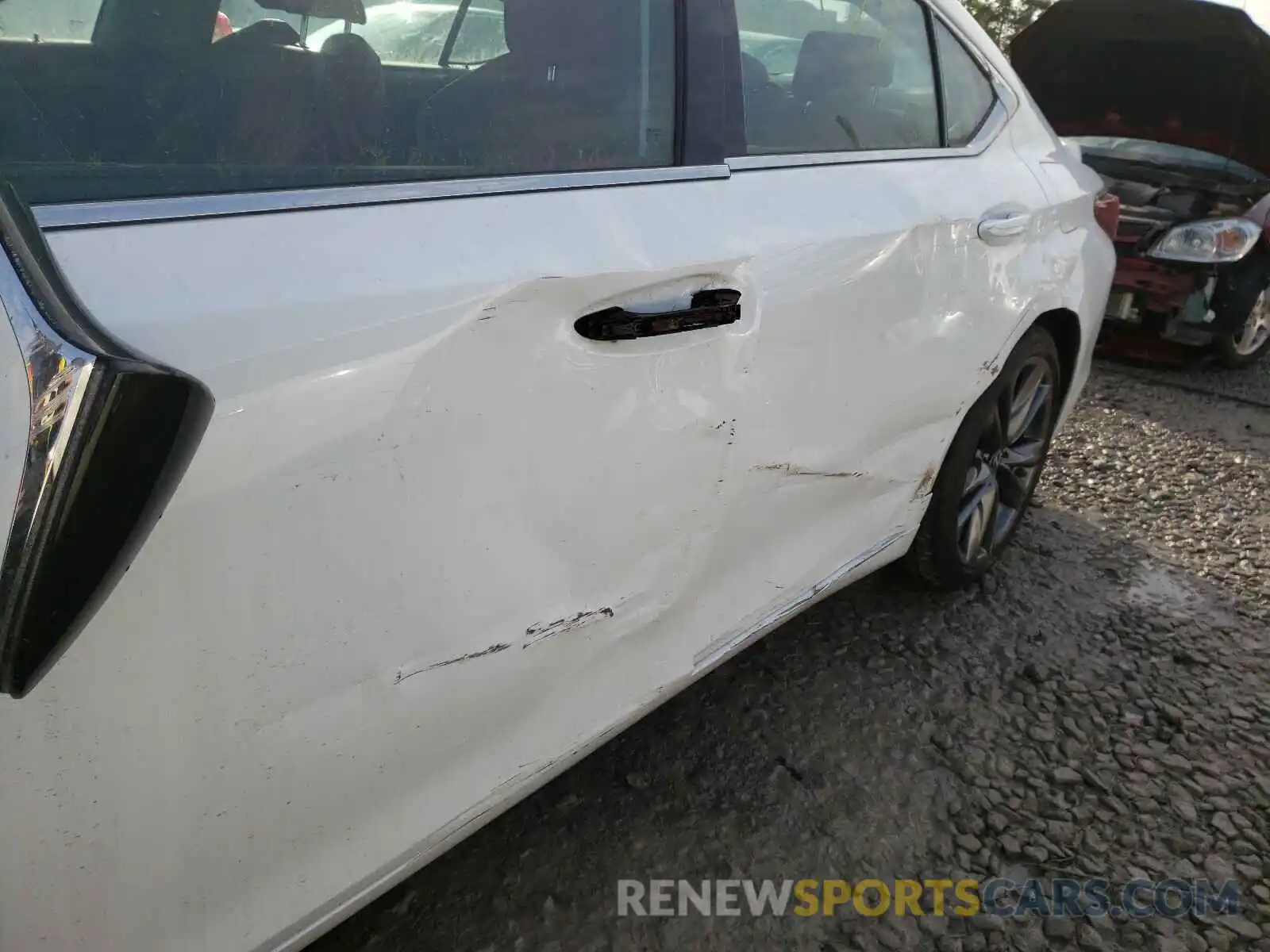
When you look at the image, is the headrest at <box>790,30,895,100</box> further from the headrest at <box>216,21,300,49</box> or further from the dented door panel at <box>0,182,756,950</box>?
the headrest at <box>216,21,300,49</box>

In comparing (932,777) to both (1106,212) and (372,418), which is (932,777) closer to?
(372,418)

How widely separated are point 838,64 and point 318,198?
1.43 m

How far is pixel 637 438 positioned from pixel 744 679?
120 cm

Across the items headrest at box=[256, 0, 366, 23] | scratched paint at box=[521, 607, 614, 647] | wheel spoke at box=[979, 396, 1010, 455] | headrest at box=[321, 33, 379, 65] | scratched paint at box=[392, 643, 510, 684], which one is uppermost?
headrest at box=[256, 0, 366, 23]

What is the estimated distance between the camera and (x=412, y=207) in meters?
1.27

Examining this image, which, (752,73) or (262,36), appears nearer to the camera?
(262,36)

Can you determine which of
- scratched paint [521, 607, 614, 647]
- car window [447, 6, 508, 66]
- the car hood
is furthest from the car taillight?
the car hood

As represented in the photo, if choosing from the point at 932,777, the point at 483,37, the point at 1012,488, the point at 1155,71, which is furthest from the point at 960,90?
the point at 1155,71

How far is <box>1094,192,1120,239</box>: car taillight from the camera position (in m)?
2.95

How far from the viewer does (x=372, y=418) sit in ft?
3.76

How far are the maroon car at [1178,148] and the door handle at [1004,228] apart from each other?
286 centimetres

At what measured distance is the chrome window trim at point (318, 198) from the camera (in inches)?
40.6

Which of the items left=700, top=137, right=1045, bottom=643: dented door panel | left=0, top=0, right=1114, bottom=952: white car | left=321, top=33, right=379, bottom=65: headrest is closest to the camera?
left=0, top=0, right=1114, bottom=952: white car

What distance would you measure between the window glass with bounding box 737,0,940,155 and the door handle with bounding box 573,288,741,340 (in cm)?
39
